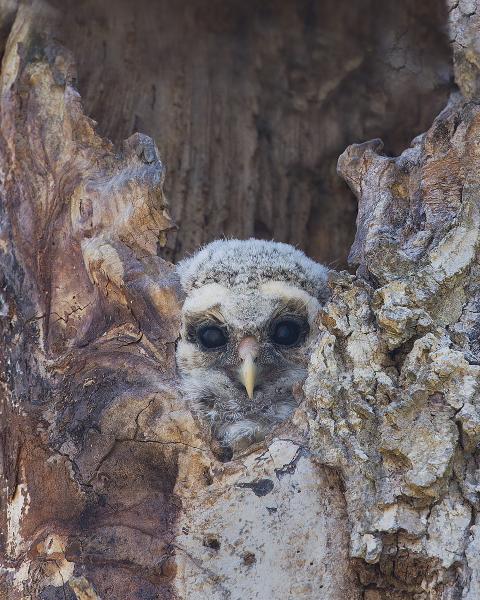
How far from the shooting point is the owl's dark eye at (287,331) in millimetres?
3014

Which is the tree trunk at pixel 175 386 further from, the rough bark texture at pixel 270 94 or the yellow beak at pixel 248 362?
the yellow beak at pixel 248 362

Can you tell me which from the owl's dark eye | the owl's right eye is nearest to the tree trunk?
the owl's right eye

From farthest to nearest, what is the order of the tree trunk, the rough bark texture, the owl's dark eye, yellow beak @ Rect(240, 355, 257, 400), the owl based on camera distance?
the rough bark texture
the owl's dark eye
the owl
yellow beak @ Rect(240, 355, 257, 400)
the tree trunk

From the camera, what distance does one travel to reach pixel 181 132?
13.2ft

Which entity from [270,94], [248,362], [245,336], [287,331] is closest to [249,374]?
[248,362]

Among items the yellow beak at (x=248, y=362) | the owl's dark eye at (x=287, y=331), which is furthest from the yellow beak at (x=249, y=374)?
the owl's dark eye at (x=287, y=331)

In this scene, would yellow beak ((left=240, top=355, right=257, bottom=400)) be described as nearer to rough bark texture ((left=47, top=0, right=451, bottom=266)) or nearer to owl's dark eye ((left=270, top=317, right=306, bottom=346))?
owl's dark eye ((left=270, top=317, right=306, bottom=346))

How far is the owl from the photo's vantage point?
291cm

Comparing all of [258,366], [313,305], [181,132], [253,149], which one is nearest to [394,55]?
[253,149]

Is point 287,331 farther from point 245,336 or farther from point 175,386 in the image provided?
point 175,386

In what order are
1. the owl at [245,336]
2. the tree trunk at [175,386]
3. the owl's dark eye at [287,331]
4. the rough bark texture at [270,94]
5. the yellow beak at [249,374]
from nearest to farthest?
the tree trunk at [175,386] < the yellow beak at [249,374] < the owl at [245,336] < the owl's dark eye at [287,331] < the rough bark texture at [270,94]

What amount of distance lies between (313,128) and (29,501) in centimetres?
240

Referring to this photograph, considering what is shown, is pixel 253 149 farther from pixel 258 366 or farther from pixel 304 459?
pixel 304 459

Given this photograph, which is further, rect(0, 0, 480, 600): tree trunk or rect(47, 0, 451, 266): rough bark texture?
rect(47, 0, 451, 266): rough bark texture
